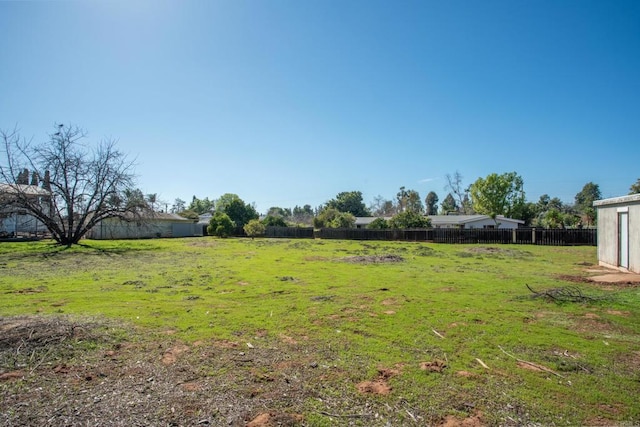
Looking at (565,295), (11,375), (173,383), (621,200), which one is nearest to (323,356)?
(173,383)

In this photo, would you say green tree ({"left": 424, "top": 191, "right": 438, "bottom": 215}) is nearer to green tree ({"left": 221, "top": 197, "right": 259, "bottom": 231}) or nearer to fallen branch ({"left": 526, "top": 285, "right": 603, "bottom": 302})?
green tree ({"left": 221, "top": 197, "right": 259, "bottom": 231})

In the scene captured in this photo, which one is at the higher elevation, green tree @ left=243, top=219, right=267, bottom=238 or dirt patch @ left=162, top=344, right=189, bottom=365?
green tree @ left=243, top=219, right=267, bottom=238

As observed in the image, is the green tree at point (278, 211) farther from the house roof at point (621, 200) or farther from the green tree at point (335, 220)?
the house roof at point (621, 200)

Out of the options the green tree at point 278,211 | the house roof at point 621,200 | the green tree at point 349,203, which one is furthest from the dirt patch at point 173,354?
the green tree at point 278,211

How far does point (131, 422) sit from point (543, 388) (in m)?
3.89

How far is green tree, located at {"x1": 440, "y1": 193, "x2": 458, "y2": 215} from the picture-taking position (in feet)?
222

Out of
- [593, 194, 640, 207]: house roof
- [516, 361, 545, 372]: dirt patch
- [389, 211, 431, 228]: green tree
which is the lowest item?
[516, 361, 545, 372]: dirt patch

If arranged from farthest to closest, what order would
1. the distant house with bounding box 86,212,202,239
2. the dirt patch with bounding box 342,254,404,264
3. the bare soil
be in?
the distant house with bounding box 86,212,202,239, the dirt patch with bounding box 342,254,404,264, the bare soil

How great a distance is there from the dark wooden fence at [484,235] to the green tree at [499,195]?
71.3ft

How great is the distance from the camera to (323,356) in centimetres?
419

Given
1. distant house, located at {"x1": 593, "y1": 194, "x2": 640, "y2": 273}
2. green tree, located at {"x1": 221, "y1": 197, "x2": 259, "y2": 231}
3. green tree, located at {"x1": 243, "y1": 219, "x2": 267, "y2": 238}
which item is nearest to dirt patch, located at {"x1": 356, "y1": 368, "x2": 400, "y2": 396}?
distant house, located at {"x1": 593, "y1": 194, "x2": 640, "y2": 273}

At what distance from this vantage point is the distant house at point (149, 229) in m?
35.3

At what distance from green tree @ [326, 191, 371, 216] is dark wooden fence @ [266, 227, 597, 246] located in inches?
1447

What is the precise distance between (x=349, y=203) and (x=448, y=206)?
67.3 feet
